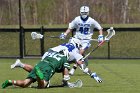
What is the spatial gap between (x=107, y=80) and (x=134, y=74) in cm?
230

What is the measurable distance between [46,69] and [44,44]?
51.0 ft

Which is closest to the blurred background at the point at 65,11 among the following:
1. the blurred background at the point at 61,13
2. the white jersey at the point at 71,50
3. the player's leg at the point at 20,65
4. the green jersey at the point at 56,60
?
the blurred background at the point at 61,13

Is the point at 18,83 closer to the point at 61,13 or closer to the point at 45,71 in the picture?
the point at 45,71

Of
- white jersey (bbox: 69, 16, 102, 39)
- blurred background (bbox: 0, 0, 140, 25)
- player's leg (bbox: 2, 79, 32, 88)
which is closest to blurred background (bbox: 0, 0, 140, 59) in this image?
blurred background (bbox: 0, 0, 140, 25)

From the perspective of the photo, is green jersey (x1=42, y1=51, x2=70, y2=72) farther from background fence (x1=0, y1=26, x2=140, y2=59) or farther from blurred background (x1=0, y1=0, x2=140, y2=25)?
blurred background (x1=0, y1=0, x2=140, y2=25)

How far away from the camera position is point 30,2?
47406 mm

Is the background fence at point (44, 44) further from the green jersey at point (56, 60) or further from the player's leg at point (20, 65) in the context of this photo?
the green jersey at point (56, 60)

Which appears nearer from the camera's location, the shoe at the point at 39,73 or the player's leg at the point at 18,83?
the shoe at the point at 39,73

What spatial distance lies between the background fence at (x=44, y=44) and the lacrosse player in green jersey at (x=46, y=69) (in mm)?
13452

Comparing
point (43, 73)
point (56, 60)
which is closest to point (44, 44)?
point (56, 60)

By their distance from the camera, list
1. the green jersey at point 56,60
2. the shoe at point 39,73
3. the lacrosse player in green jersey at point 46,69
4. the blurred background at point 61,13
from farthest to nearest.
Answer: the blurred background at point 61,13
the green jersey at point 56,60
the lacrosse player in green jersey at point 46,69
the shoe at point 39,73

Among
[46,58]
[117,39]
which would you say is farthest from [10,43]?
[46,58]

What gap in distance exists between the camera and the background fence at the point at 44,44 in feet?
86.8

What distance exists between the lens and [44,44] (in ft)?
90.9
